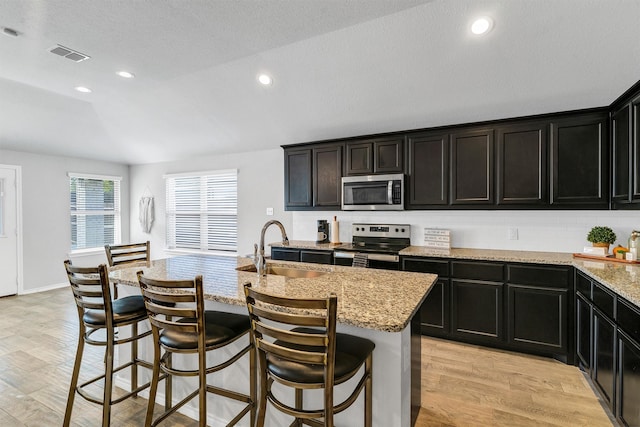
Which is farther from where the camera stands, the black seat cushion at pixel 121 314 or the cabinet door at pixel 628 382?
the black seat cushion at pixel 121 314

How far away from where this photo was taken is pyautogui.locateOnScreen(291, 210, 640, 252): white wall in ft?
10.4

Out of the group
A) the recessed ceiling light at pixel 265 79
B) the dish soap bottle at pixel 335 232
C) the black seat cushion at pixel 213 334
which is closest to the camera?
the black seat cushion at pixel 213 334

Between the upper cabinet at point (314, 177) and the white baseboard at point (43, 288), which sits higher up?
the upper cabinet at point (314, 177)

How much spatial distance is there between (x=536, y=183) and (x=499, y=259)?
879 mm

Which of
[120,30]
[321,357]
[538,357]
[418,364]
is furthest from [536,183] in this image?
[120,30]

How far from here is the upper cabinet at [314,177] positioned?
4289mm

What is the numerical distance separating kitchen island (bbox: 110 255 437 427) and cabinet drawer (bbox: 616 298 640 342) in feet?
3.39

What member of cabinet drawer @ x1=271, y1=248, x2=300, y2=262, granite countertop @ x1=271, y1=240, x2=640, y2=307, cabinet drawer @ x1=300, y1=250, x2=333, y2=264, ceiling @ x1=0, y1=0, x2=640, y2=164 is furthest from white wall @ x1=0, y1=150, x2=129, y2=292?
cabinet drawer @ x1=300, y1=250, x2=333, y2=264

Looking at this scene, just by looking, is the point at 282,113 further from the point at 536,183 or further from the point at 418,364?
the point at 418,364

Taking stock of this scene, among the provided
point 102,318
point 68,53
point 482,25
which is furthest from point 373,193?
point 68,53

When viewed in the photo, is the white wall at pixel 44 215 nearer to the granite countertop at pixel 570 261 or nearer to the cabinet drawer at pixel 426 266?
the granite countertop at pixel 570 261

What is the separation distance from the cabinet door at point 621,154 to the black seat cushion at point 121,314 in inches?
150

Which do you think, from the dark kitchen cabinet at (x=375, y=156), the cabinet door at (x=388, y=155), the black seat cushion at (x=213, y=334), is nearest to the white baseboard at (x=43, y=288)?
the black seat cushion at (x=213, y=334)

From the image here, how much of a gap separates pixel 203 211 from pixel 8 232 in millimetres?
2929
